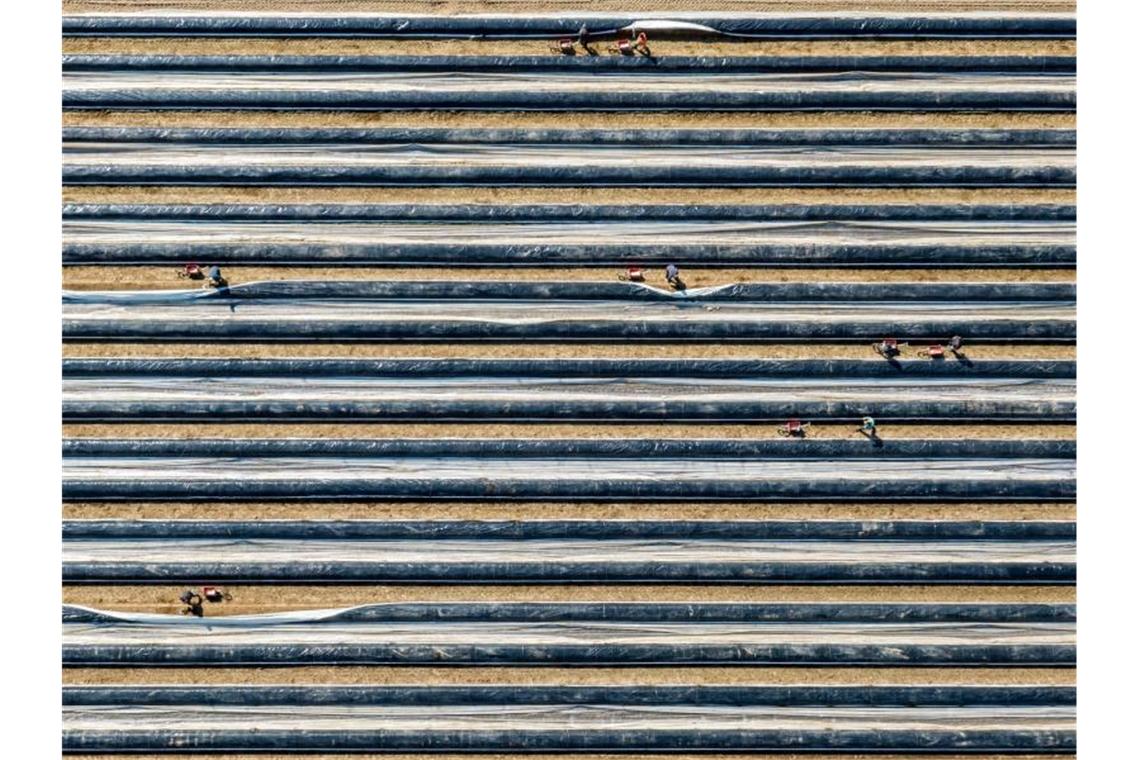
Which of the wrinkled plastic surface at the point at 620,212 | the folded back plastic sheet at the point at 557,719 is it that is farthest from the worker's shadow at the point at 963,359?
the folded back plastic sheet at the point at 557,719

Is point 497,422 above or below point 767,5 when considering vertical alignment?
below

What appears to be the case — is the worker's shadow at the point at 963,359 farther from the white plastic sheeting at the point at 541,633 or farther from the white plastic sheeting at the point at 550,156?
the white plastic sheeting at the point at 541,633

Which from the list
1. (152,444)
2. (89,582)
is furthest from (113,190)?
(89,582)

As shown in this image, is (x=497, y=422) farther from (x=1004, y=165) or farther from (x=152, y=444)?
(x=1004, y=165)

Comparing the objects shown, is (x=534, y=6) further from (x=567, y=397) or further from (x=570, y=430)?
(x=570, y=430)

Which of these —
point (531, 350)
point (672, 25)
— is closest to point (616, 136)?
point (672, 25)

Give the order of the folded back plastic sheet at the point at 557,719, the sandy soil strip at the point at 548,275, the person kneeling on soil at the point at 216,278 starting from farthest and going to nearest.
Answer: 1. the sandy soil strip at the point at 548,275
2. the person kneeling on soil at the point at 216,278
3. the folded back plastic sheet at the point at 557,719
